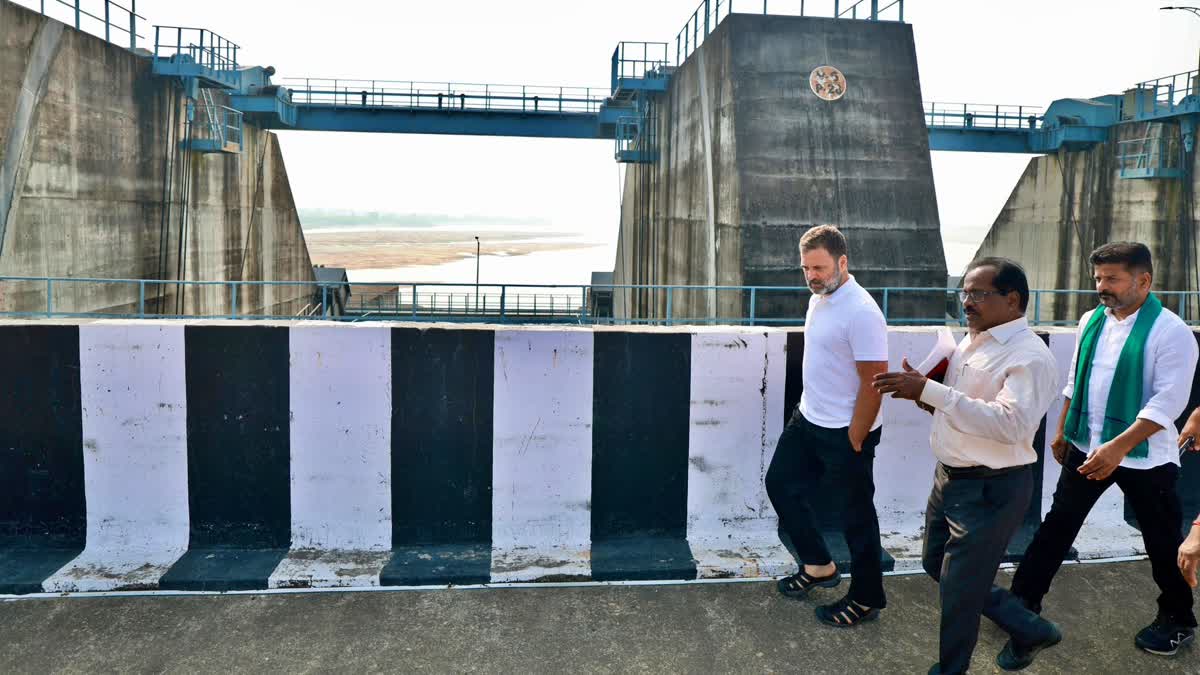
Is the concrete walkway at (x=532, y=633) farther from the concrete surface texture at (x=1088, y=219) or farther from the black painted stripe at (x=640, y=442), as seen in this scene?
the concrete surface texture at (x=1088, y=219)

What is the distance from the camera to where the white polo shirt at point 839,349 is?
4.76 metres

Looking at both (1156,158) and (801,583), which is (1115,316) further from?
(1156,158)

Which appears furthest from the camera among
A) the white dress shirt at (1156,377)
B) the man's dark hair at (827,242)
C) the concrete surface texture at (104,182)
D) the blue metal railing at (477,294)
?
the concrete surface texture at (104,182)

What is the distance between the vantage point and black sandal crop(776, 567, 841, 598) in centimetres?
522

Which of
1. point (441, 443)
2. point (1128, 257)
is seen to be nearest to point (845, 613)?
point (1128, 257)

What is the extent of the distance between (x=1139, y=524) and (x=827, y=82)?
15.9 metres

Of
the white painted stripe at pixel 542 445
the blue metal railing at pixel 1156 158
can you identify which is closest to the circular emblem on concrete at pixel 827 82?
the blue metal railing at pixel 1156 158

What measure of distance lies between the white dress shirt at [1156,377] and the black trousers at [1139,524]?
0.29ft

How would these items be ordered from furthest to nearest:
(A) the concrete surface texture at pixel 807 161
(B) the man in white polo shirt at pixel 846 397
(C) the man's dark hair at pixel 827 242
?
(A) the concrete surface texture at pixel 807 161 < (C) the man's dark hair at pixel 827 242 < (B) the man in white polo shirt at pixel 846 397

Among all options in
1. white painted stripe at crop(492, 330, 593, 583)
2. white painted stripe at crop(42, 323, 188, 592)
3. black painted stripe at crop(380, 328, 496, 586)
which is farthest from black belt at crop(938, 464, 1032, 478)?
white painted stripe at crop(42, 323, 188, 592)

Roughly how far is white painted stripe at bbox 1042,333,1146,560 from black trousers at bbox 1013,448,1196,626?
1071 mm

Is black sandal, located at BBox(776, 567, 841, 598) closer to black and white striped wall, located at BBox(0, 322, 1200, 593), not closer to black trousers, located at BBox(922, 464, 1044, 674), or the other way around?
black and white striped wall, located at BBox(0, 322, 1200, 593)

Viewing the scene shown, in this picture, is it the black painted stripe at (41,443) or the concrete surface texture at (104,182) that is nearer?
the black painted stripe at (41,443)

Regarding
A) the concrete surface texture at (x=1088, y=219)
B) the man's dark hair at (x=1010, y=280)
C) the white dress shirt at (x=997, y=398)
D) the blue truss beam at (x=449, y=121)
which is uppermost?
the blue truss beam at (x=449, y=121)
